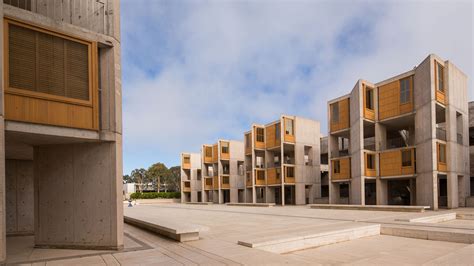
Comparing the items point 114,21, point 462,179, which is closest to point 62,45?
point 114,21

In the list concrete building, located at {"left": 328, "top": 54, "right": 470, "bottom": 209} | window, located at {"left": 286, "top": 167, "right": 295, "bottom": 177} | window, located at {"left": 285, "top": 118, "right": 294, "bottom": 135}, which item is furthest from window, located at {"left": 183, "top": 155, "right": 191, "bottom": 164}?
concrete building, located at {"left": 328, "top": 54, "right": 470, "bottom": 209}

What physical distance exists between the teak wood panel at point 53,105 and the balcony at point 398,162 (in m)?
25.5

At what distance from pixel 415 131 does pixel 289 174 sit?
16323 millimetres

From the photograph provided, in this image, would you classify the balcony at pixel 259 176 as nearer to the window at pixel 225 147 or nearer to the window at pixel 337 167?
the window at pixel 225 147

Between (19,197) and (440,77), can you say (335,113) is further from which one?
(19,197)

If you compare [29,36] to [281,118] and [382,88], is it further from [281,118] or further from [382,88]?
[281,118]

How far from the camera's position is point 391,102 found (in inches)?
1156

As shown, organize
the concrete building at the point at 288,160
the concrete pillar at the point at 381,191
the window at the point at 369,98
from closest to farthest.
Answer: the concrete pillar at the point at 381,191
the window at the point at 369,98
the concrete building at the point at 288,160

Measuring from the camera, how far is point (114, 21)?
393 inches

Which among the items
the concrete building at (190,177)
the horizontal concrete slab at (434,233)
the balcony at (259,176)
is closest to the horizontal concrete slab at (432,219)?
the horizontal concrete slab at (434,233)

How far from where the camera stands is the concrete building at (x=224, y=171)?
5344cm

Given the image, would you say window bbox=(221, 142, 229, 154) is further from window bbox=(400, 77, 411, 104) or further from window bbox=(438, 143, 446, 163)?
window bbox=(438, 143, 446, 163)

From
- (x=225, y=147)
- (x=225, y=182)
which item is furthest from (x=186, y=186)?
(x=225, y=147)

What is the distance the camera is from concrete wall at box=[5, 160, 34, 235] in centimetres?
1280
